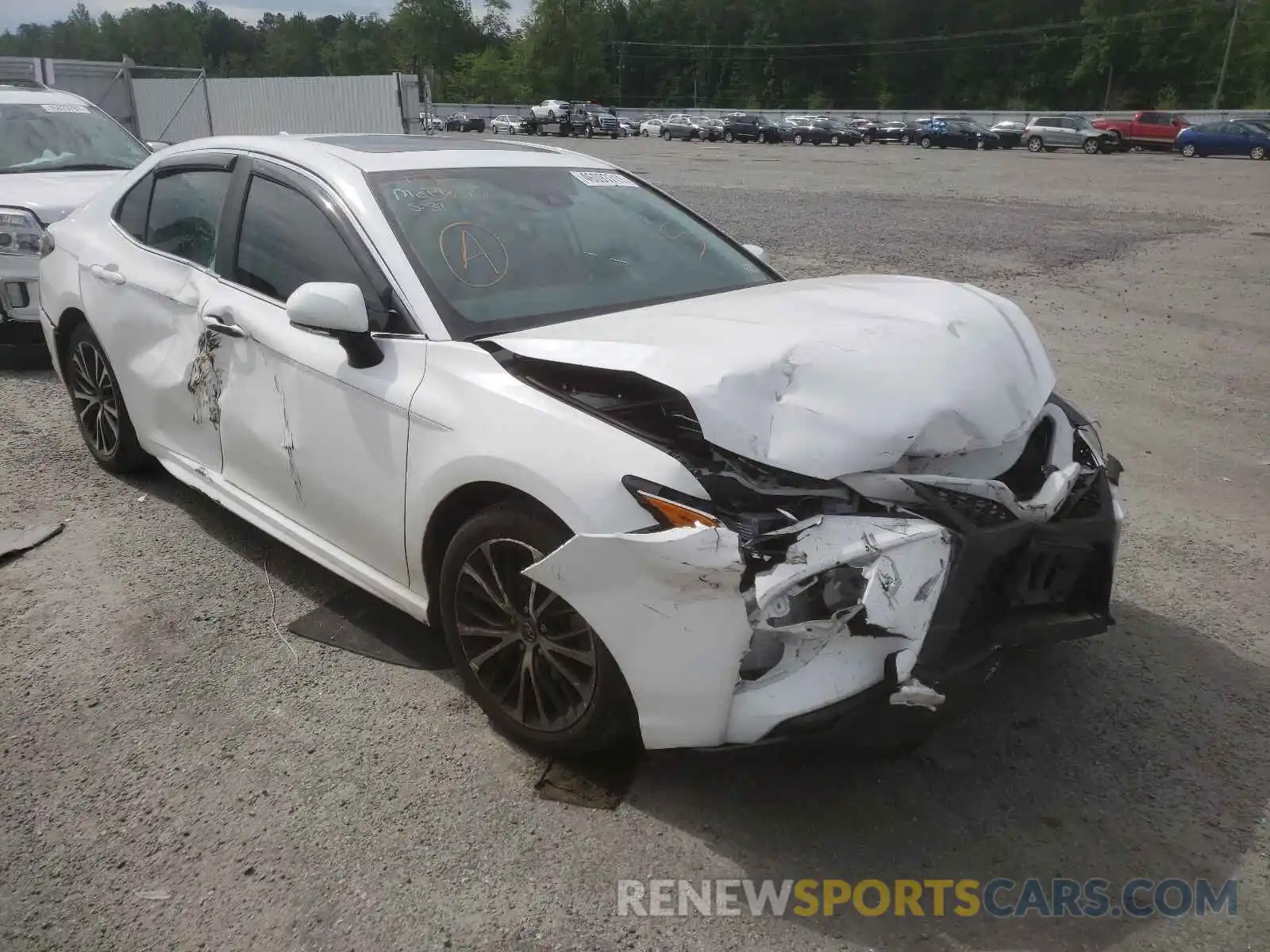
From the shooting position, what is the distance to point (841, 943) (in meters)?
2.30

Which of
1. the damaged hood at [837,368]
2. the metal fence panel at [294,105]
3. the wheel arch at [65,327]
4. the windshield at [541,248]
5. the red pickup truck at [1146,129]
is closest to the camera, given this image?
the damaged hood at [837,368]

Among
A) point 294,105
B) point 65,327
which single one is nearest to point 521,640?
point 65,327

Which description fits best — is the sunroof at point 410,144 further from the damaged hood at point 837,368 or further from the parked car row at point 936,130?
the parked car row at point 936,130

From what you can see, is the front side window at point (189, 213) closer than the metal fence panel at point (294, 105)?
Yes

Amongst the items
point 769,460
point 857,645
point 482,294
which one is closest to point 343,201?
point 482,294

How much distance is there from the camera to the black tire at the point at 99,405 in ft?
15.6

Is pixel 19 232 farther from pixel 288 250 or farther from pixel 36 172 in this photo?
pixel 288 250

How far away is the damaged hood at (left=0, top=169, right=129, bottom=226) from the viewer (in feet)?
23.1

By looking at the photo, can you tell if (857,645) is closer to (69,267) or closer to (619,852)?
(619,852)

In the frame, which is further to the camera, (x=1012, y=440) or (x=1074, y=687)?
(x=1074, y=687)

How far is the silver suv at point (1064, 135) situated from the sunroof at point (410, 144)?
142ft

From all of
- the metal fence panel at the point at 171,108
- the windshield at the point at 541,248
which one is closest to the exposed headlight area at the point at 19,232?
the windshield at the point at 541,248

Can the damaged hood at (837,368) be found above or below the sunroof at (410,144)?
below

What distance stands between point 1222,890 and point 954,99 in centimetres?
10326
